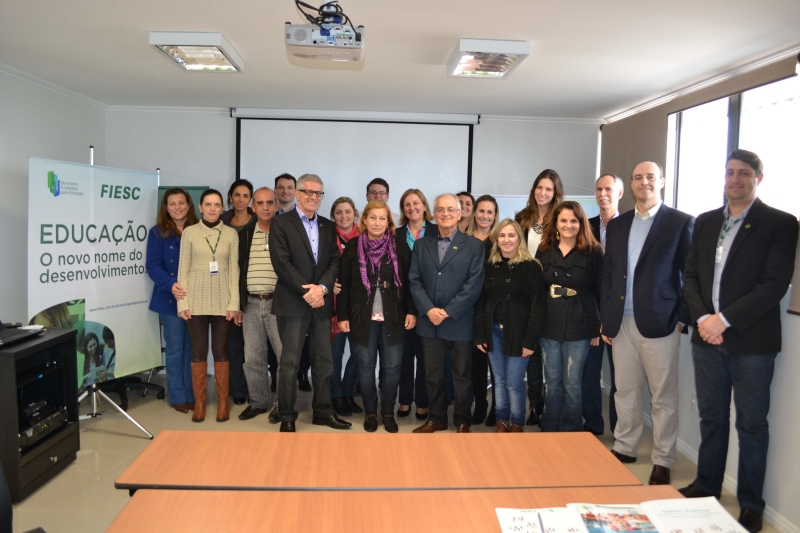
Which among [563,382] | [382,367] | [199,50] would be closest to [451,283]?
[382,367]

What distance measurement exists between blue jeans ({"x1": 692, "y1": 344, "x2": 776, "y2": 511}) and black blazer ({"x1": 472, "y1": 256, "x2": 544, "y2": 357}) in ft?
2.85

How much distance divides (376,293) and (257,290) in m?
0.85

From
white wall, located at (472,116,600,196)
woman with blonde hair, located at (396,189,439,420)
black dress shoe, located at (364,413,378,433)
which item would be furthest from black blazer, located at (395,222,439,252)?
white wall, located at (472,116,600,196)

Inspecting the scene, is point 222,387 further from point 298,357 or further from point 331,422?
point 331,422

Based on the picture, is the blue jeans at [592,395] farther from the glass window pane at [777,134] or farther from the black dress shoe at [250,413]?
the black dress shoe at [250,413]

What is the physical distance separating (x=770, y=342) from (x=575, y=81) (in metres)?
2.58

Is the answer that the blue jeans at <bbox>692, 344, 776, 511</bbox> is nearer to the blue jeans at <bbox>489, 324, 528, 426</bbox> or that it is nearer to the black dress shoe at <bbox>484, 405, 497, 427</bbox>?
the blue jeans at <bbox>489, 324, 528, 426</bbox>

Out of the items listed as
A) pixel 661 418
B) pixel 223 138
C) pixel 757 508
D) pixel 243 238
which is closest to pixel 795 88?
pixel 661 418

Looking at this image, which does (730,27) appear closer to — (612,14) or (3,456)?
(612,14)

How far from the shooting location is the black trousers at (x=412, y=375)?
3.78 metres

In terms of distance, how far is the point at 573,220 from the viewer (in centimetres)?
317

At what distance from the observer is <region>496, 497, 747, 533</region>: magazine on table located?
1.23m

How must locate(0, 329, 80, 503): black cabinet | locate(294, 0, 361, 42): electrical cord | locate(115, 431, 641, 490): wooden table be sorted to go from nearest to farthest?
locate(115, 431, 641, 490): wooden table
locate(294, 0, 361, 42): electrical cord
locate(0, 329, 80, 503): black cabinet

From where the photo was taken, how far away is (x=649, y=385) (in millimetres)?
3104
